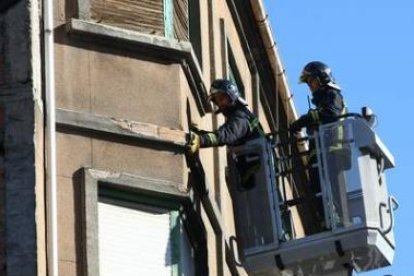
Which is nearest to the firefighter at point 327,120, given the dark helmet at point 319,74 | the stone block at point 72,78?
the dark helmet at point 319,74

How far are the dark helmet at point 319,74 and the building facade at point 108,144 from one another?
0.99m

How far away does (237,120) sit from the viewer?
19500 millimetres

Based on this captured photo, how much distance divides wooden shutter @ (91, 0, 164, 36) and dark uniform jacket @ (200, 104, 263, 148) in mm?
1083

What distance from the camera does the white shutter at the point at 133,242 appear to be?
17.8m

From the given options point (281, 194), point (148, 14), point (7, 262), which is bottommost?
point (7, 262)

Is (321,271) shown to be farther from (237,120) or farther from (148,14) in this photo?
(148,14)

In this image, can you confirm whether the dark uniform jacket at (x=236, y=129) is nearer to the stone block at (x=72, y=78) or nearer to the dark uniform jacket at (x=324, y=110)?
the dark uniform jacket at (x=324, y=110)

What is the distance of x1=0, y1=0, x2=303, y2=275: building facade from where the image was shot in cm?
1694

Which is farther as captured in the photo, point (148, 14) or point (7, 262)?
point (148, 14)

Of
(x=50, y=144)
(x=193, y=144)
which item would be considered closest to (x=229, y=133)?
(x=193, y=144)

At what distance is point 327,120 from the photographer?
19.6 meters

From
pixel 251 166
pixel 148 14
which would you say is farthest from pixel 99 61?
pixel 251 166

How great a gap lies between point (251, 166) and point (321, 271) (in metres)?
1.20

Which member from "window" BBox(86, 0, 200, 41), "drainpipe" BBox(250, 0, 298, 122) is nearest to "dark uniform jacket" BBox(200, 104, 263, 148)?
"window" BBox(86, 0, 200, 41)
